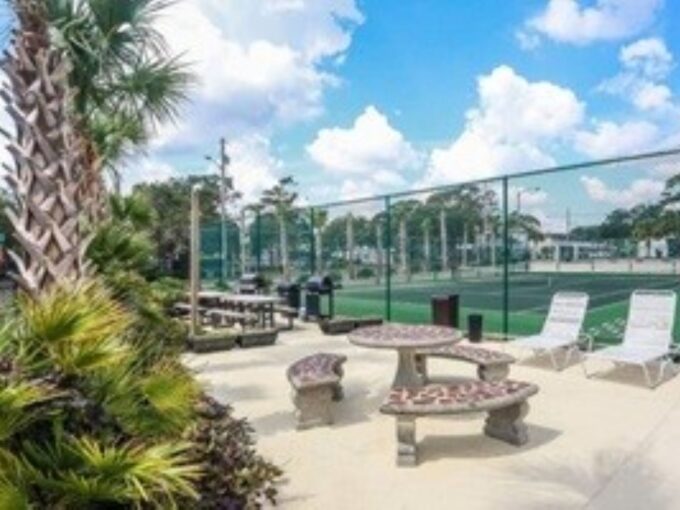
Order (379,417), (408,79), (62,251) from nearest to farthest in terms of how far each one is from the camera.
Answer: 1. (62,251)
2. (379,417)
3. (408,79)

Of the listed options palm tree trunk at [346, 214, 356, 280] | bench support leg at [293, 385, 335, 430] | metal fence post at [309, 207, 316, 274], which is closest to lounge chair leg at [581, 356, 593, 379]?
bench support leg at [293, 385, 335, 430]

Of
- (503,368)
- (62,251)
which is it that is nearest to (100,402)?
(62,251)

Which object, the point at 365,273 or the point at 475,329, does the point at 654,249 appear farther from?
the point at 365,273

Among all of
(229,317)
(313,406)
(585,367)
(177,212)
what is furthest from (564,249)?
(177,212)

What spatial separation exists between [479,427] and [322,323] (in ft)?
25.6

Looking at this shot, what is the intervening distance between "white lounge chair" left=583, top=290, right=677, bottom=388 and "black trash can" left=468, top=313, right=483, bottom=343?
A: 252 cm

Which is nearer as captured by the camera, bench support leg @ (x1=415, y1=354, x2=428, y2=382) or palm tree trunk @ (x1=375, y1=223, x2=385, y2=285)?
bench support leg @ (x1=415, y1=354, x2=428, y2=382)

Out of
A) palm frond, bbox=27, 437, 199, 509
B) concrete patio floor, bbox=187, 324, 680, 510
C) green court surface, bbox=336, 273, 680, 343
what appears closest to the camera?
palm frond, bbox=27, 437, 199, 509

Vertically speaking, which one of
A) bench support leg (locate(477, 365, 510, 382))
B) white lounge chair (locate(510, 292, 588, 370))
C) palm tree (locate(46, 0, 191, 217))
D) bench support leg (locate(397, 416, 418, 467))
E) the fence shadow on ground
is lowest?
the fence shadow on ground

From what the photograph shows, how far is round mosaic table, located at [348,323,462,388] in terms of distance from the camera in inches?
284

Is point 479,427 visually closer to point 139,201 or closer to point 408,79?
point 139,201

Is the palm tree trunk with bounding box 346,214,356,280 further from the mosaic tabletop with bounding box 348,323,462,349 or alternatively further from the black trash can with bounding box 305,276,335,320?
the mosaic tabletop with bounding box 348,323,462,349

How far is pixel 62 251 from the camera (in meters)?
4.87

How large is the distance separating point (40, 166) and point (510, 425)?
161 inches
